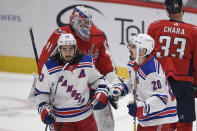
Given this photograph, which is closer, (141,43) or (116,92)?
(141,43)

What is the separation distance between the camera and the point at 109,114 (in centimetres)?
336

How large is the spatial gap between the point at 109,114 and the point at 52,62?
26.9 inches

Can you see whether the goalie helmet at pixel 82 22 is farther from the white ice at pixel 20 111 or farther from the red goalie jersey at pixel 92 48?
the white ice at pixel 20 111

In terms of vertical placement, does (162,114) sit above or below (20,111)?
above

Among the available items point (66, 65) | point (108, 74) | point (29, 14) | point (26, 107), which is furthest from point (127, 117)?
point (29, 14)

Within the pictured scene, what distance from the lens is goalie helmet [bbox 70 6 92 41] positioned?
3248 mm

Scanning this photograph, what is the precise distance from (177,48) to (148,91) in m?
0.59

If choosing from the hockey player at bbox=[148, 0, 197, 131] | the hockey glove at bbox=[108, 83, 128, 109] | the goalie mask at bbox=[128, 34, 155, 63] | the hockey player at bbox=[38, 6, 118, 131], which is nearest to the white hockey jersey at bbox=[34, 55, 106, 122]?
the hockey glove at bbox=[108, 83, 128, 109]

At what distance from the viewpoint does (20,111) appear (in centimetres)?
513

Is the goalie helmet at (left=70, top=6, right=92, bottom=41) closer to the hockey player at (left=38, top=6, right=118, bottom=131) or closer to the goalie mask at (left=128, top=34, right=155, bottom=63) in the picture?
the hockey player at (left=38, top=6, right=118, bottom=131)

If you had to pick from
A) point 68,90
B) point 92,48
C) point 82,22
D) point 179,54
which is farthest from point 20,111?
point 179,54

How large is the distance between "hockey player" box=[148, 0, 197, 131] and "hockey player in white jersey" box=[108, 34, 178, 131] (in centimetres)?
39

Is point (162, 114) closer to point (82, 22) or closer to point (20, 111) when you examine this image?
point (82, 22)

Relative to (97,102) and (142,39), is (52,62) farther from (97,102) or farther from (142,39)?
(142,39)
